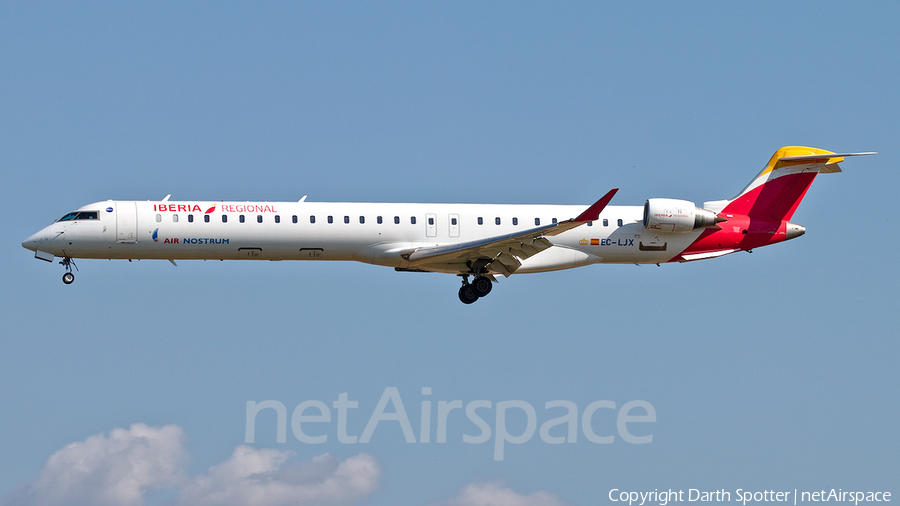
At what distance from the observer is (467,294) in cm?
3575

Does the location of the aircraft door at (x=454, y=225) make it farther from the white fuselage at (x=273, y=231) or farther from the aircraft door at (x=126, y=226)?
the aircraft door at (x=126, y=226)

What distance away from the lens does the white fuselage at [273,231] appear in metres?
34.0

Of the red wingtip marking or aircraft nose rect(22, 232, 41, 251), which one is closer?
the red wingtip marking

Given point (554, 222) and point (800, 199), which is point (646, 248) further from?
point (800, 199)

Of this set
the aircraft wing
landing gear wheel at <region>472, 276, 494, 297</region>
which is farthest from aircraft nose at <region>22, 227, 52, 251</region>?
landing gear wheel at <region>472, 276, 494, 297</region>

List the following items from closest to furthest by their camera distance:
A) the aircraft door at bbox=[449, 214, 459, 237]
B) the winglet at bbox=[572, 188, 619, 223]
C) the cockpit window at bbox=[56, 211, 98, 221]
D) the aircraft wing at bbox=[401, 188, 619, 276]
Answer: the winglet at bbox=[572, 188, 619, 223]
the aircraft wing at bbox=[401, 188, 619, 276]
the cockpit window at bbox=[56, 211, 98, 221]
the aircraft door at bbox=[449, 214, 459, 237]

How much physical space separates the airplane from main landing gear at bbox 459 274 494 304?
0.03 meters

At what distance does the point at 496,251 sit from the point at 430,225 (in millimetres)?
2364

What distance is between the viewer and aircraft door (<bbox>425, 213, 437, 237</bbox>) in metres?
35.1

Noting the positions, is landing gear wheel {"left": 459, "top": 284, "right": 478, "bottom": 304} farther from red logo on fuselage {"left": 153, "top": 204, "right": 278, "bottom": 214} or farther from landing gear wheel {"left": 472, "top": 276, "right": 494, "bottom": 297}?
red logo on fuselage {"left": 153, "top": 204, "right": 278, "bottom": 214}

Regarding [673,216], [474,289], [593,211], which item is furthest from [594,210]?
[474,289]

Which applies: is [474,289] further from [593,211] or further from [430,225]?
[593,211]

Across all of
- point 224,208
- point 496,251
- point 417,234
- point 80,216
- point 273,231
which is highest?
point 224,208

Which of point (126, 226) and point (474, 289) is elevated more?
point (126, 226)
